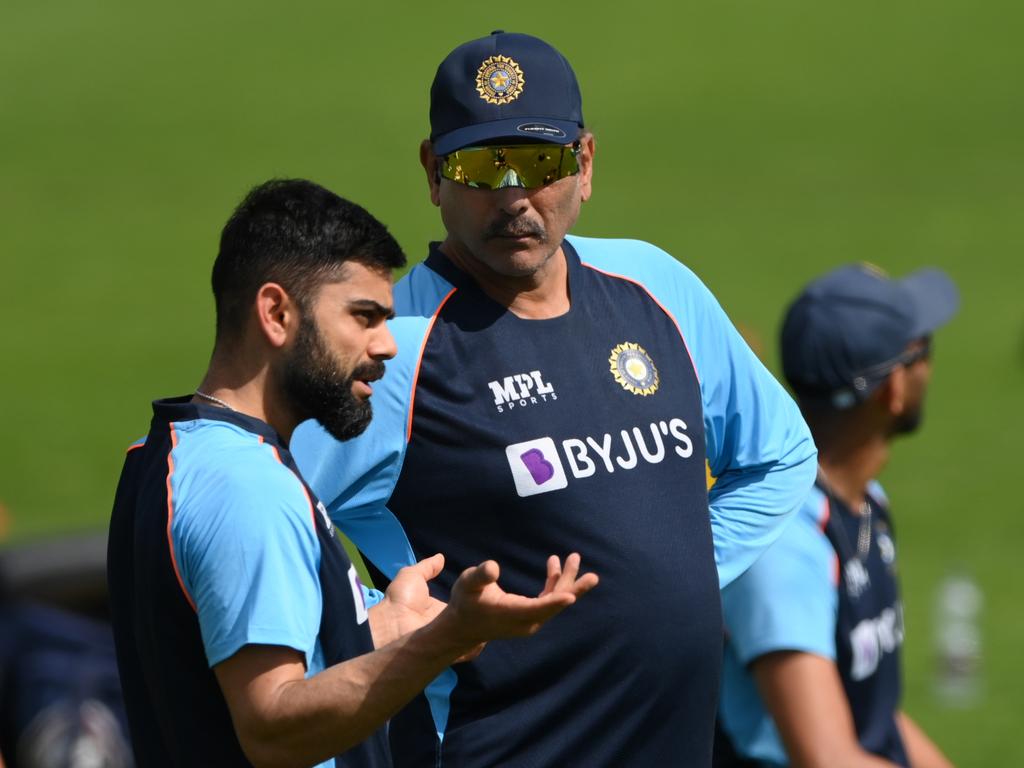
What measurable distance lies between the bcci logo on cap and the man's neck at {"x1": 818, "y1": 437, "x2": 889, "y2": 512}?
1594mm

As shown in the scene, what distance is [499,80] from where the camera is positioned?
13.0ft

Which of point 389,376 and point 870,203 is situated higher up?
point 389,376

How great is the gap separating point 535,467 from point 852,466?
1498mm

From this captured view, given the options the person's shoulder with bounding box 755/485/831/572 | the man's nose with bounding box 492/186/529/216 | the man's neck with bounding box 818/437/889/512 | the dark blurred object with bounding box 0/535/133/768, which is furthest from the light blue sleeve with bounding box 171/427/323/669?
the dark blurred object with bounding box 0/535/133/768

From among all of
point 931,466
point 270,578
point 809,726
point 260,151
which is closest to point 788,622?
point 809,726

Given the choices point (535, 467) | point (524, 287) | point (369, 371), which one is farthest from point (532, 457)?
point (369, 371)

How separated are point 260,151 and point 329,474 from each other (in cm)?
1784

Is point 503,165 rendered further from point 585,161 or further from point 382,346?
point 382,346

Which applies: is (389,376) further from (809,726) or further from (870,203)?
(870,203)

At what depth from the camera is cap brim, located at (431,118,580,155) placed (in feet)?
12.8

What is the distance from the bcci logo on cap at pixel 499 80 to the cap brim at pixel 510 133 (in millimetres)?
55

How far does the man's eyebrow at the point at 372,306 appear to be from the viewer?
346 centimetres

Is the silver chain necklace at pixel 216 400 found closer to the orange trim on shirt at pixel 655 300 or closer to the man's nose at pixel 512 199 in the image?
the man's nose at pixel 512 199

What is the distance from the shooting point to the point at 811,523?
15.5 feet
